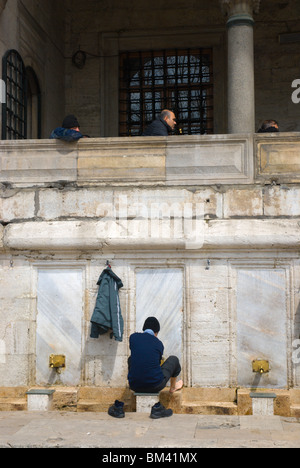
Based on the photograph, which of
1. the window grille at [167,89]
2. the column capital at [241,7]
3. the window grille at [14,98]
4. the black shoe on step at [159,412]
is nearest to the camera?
the black shoe on step at [159,412]

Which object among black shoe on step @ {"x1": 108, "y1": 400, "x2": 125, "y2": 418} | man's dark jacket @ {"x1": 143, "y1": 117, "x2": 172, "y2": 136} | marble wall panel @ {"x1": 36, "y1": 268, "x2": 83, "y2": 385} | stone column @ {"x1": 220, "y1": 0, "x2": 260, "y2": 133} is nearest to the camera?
black shoe on step @ {"x1": 108, "y1": 400, "x2": 125, "y2": 418}

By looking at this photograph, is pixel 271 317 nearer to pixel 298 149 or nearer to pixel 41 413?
pixel 298 149

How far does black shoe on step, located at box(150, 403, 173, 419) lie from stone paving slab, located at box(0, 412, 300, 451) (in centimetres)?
8

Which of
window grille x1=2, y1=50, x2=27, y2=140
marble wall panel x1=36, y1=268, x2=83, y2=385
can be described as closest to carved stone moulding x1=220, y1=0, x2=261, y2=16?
window grille x1=2, y1=50, x2=27, y2=140

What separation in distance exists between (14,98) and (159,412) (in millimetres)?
6005

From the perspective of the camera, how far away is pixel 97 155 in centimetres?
1038

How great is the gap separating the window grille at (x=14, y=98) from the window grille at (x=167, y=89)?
2.91m

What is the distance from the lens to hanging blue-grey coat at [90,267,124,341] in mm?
9820

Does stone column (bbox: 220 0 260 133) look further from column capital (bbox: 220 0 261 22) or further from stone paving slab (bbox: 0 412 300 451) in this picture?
stone paving slab (bbox: 0 412 300 451)

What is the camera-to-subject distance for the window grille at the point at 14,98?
11938 mm

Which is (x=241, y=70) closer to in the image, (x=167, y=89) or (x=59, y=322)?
(x=167, y=89)

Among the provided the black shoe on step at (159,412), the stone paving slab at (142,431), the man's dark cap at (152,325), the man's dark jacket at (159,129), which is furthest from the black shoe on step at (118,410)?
the man's dark jacket at (159,129)

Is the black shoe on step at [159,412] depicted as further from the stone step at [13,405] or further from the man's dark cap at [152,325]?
the stone step at [13,405]
